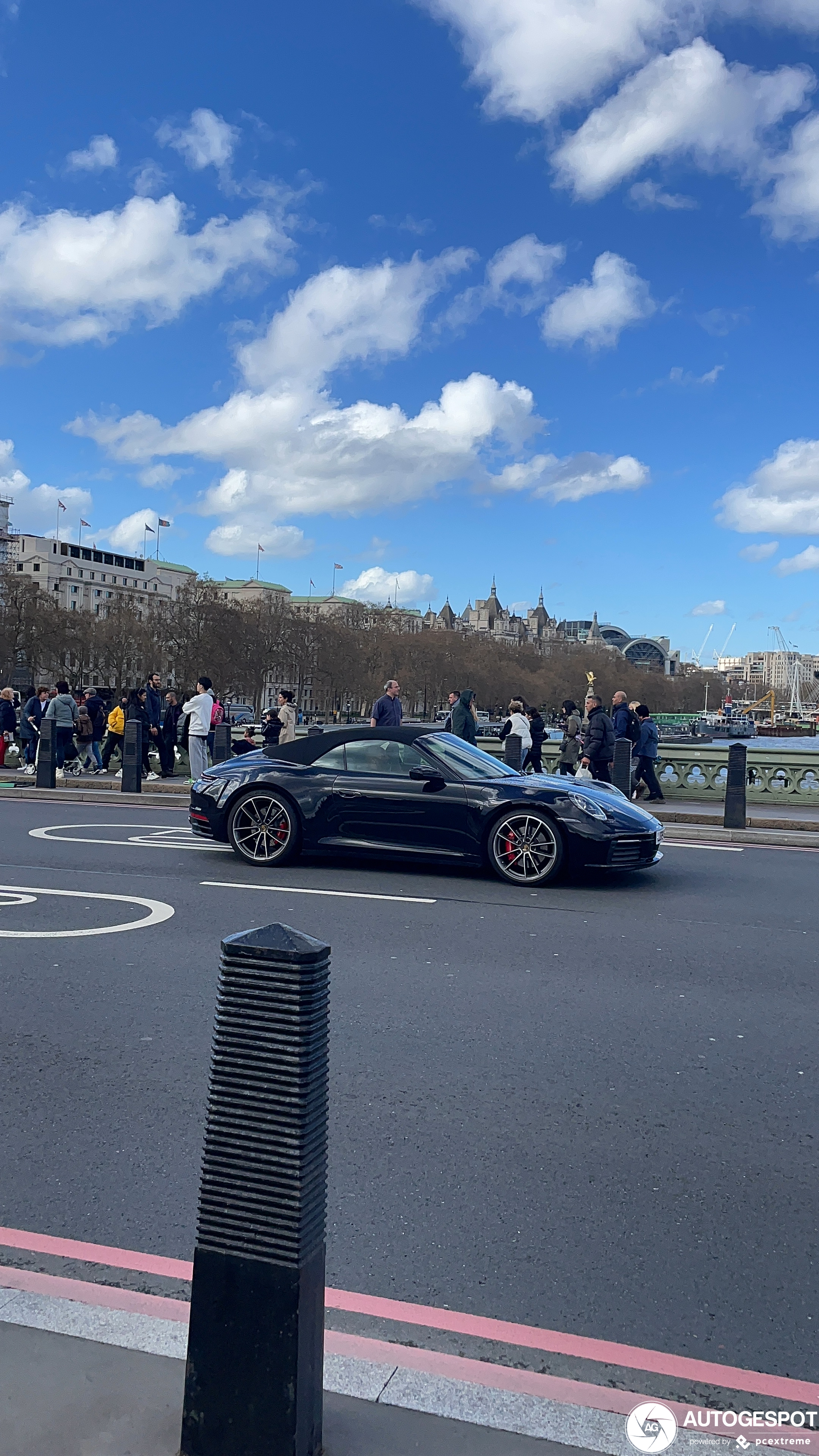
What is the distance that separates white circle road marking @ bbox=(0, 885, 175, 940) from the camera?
7125 mm

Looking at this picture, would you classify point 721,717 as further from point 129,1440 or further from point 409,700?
point 129,1440

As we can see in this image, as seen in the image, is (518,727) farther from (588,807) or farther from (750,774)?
(588,807)

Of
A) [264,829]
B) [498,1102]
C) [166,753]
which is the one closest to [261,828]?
[264,829]

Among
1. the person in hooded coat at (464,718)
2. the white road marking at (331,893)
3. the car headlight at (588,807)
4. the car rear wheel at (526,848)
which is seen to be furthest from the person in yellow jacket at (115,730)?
the car headlight at (588,807)

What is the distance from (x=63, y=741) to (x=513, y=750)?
27.6 feet

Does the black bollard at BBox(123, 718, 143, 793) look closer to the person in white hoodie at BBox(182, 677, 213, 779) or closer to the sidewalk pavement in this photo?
the person in white hoodie at BBox(182, 677, 213, 779)

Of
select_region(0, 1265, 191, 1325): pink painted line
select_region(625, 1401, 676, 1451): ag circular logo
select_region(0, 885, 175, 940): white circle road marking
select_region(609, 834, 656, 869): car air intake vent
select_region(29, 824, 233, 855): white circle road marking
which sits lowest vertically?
select_region(625, 1401, 676, 1451): ag circular logo

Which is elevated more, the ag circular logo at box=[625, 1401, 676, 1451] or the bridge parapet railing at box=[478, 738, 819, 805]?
the bridge parapet railing at box=[478, 738, 819, 805]

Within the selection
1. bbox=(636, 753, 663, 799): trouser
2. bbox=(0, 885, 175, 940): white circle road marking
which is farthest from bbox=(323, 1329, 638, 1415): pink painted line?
bbox=(636, 753, 663, 799): trouser

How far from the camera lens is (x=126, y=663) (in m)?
82.8

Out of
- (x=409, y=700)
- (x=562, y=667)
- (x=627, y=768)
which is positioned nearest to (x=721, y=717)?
(x=562, y=667)

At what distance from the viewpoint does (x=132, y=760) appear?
17562 millimetres

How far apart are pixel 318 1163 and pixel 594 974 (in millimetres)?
4406

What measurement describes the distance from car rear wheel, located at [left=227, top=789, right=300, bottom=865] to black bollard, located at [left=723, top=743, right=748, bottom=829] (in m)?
6.94
